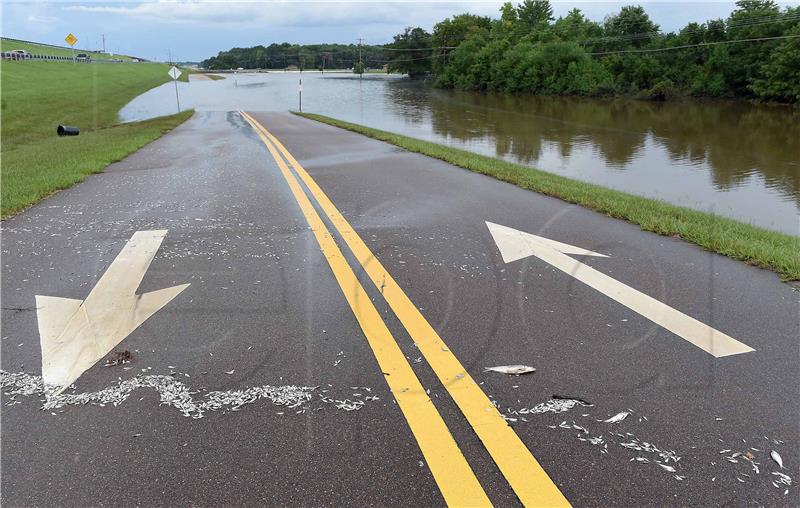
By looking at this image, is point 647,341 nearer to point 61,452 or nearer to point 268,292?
point 268,292

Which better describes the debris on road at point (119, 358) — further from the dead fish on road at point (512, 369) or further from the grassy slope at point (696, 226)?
the grassy slope at point (696, 226)

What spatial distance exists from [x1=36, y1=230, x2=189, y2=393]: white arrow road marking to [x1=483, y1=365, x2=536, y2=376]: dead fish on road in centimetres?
245

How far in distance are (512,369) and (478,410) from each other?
0.53 m

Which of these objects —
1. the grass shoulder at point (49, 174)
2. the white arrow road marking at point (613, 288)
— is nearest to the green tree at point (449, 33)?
the grass shoulder at point (49, 174)

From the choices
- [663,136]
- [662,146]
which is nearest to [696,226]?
[662,146]

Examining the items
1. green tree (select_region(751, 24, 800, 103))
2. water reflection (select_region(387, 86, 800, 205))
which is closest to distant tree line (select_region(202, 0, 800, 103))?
green tree (select_region(751, 24, 800, 103))

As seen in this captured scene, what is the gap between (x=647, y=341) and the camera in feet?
12.3

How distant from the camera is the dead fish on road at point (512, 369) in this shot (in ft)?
10.9

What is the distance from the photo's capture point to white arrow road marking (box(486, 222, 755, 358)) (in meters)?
3.73

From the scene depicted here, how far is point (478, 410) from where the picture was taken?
2926mm

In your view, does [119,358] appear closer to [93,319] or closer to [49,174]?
[93,319]

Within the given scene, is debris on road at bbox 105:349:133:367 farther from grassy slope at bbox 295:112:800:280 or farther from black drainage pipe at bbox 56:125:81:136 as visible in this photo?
black drainage pipe at bbox 56:125:81:136

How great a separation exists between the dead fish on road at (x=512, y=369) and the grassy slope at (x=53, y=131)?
7.35 metres

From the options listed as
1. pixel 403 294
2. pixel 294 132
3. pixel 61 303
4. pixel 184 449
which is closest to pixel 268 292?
pixel 403 294
